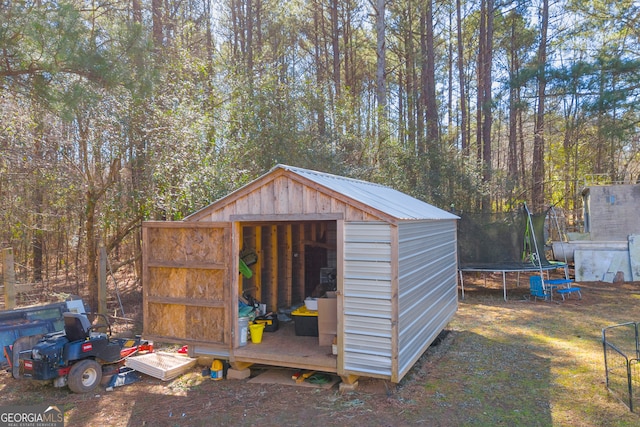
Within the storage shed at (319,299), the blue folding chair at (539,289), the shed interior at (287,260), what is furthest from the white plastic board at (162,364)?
the blue folding chair at (539,289)

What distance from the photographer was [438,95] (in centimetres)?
2148

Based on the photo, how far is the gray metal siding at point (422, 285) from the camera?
5.04 metres

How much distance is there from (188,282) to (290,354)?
1.69 meters

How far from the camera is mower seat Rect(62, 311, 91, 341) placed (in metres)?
5.25

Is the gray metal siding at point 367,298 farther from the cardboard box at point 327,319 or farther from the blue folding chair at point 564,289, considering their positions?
the blue folding chair at point 564,289

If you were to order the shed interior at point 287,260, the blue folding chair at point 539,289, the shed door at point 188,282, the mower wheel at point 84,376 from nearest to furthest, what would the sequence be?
the mower wheel at point 84,376, the shed door at point 188,282, the shed interior at point 287,260, the blue folding chair at point 539,289

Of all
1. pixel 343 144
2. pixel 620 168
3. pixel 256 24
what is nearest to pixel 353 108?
pixel 343 144

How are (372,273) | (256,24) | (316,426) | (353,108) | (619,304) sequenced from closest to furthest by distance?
1. (316,426)
2. (372,273)
3. (619,304)
4. (353,108)
5. (256,24)

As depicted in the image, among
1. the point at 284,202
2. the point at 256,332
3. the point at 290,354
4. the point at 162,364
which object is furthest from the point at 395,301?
the point at 162,364

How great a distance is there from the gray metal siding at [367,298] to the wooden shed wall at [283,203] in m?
0.20

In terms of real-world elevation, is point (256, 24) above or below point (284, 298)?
above

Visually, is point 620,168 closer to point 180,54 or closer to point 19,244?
point 180,54

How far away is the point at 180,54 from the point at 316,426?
8283mm

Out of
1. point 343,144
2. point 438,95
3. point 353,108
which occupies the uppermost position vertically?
point 438,95
